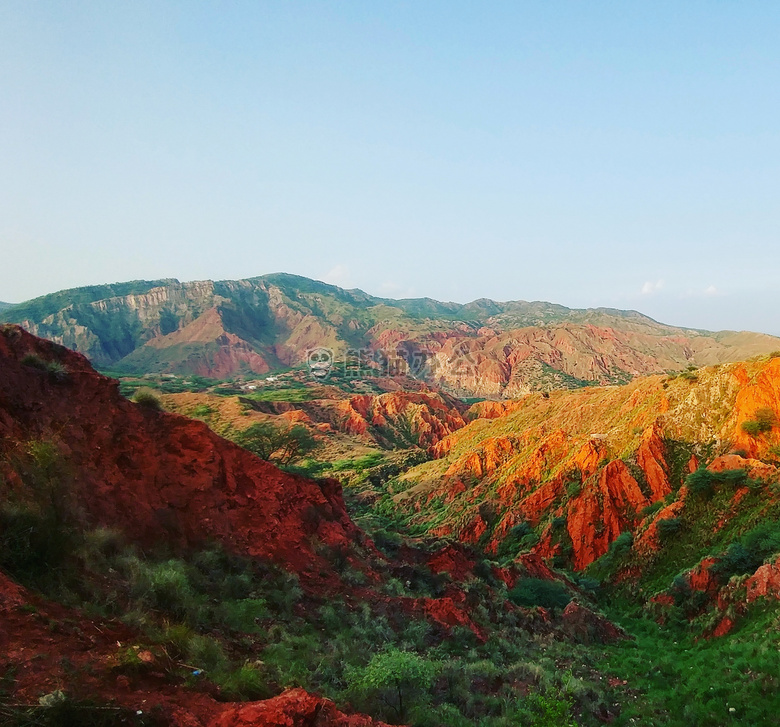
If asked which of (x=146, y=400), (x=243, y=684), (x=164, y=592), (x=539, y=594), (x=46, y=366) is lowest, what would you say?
(x=539, y=594)

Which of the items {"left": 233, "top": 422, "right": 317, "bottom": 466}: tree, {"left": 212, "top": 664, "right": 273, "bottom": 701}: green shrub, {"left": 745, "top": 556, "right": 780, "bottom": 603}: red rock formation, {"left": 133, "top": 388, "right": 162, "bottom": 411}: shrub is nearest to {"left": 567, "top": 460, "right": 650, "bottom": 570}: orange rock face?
{"left": 745, "top": 556, "right": 780, "bottom": 603}: red rock formation

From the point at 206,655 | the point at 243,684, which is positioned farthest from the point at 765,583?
the point at 206,655

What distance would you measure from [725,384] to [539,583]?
1979 centimetres

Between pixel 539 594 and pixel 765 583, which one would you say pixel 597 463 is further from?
pixel 765 583

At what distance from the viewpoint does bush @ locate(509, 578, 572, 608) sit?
71.6 ft

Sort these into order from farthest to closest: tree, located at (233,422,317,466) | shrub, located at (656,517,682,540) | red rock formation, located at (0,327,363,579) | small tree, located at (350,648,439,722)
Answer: tree, located at (233,422,317,466)
shrub, located at (656,517,682,540)
red rock formation, located at (0,327,363,579)
small tree, located at (350,648,439,722)

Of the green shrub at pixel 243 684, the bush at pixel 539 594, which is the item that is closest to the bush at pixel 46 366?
the green shrub at pixel 243 684

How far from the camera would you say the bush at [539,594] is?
21.8m

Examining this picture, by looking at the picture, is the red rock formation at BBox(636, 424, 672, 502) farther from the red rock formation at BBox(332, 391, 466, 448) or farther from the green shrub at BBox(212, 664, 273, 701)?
the red rock formation at BBox(332, 391, 466, 448)

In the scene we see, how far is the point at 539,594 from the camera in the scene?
2247 cm

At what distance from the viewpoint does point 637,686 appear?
13.6 meters

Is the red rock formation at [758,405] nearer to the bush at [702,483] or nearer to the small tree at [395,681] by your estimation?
the bush at [702,483]

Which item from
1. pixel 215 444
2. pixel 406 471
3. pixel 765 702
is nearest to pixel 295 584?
pixel 215 444

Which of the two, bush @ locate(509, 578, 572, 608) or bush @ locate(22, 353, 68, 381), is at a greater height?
bush @ locate(22, 353, 68, 381)
